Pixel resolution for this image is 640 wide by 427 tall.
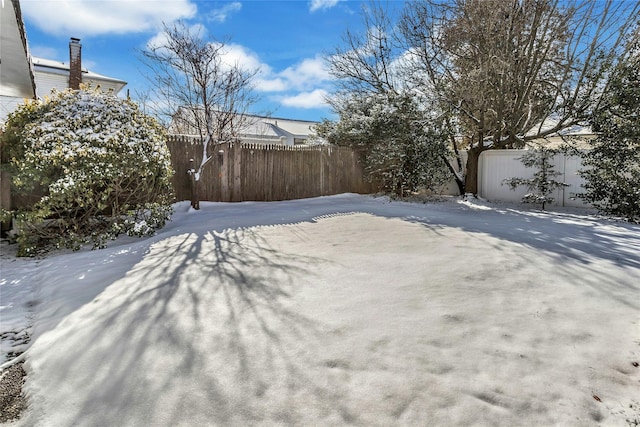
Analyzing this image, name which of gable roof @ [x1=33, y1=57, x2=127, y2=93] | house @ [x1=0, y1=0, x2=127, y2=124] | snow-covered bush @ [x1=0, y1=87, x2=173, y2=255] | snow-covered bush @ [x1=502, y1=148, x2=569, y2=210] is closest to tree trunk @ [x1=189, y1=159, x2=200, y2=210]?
snow-covered bush @ [x1=0, y1=87, x2=173, y2=255]

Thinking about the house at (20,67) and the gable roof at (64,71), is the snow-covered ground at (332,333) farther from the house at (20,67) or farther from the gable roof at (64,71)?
the gable roof at (64,71)

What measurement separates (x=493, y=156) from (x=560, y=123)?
1.90m

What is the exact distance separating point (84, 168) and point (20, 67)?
368 cm

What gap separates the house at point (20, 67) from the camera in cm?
490

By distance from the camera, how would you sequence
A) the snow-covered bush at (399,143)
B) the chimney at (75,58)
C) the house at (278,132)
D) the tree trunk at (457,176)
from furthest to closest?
the house at (278,132) < the tree trunk at (457,176) < the snow-covered bush at (399,143) < the chimney at (75,58)

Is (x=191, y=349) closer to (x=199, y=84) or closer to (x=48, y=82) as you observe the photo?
(x=199, y=84)

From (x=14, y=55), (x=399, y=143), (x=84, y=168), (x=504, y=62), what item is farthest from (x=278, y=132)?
(x=84, y=168)

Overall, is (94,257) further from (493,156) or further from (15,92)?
(493,156)

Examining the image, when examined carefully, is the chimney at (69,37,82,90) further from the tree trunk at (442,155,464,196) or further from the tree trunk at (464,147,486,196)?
the tree trunk at (464,147,486,196)

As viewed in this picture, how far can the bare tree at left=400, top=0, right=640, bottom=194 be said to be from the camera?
8844 millimetres

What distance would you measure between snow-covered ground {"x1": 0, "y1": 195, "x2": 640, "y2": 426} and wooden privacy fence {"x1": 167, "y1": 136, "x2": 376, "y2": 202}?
411cm

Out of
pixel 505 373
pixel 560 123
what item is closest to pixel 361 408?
pixel 505 373

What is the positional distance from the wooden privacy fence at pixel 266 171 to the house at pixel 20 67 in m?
2.36

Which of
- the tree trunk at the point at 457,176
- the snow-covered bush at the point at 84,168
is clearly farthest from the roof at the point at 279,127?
the snow-covered bush at the point at 84,168
